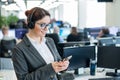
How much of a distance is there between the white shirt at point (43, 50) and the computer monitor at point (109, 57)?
1725mm

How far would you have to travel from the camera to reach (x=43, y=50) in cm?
222

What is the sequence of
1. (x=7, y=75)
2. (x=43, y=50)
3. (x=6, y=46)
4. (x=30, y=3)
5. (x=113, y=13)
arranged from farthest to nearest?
(x=30, y=3) → (x=113, y=13) → (x=6, y=46) → (x=7, y=75) → (x=43, y=50)

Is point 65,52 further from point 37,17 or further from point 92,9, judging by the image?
point 92,9

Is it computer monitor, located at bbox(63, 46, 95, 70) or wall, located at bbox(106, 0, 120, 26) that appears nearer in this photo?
computer monitor, located at bbox(63, 46, 95, 70)

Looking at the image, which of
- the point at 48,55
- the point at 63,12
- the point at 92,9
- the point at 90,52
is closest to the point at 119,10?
the point at 92,9

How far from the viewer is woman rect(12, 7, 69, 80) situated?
204cm

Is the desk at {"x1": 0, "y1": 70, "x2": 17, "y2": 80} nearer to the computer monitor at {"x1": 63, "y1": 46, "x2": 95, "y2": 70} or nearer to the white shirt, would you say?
the computer monitor at {"x1": 63, "y1": 46, "x2": 95, "y2": 70}

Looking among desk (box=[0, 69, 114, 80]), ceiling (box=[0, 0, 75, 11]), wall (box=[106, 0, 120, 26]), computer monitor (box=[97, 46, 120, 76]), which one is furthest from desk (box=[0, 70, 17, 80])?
ceiling (box=[0, 0, 75, 11])

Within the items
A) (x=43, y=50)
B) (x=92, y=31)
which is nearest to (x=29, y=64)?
(x=43, y=50)

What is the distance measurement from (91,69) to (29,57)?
1914 mm

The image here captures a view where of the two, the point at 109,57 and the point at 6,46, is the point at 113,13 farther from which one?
the point at 109,57

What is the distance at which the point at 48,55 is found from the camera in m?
2.23

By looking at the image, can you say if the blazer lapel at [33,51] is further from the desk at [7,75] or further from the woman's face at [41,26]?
the desk at [7,75]

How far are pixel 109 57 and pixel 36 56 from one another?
1892 mm
